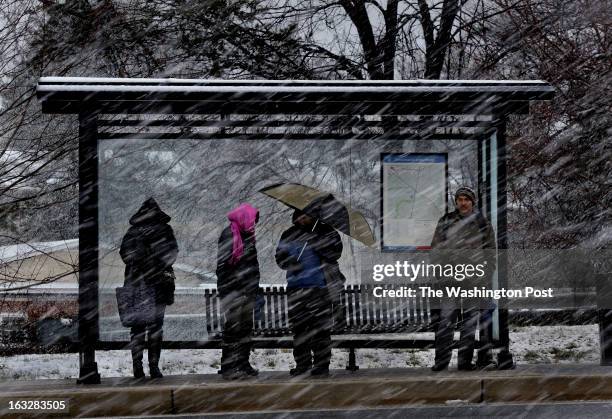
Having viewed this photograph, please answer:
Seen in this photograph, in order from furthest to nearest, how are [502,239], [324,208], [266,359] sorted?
[266,359], [502,239], [324,208]

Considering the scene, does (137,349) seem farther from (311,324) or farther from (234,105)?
(234,105)

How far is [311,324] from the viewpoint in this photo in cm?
836

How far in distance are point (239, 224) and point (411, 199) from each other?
6.67 feet

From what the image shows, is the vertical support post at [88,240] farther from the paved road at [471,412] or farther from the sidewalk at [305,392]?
the paved road at [471,412]

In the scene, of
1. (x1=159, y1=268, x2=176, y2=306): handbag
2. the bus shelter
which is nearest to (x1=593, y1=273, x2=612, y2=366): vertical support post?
the bus shelter

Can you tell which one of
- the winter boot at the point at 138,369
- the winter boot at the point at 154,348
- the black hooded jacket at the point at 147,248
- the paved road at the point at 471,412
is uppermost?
→ the black hooded jacket at the point at 147,248

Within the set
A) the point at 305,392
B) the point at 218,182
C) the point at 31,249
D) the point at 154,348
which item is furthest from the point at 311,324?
the point at 31,249

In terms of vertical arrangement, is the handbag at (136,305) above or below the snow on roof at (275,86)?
below

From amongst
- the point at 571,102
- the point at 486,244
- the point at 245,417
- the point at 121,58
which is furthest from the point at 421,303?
the point at 121,58

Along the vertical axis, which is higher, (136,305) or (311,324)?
(136,305)

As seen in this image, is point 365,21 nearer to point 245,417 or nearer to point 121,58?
point 121,58

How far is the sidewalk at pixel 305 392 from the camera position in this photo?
7535 millimetres

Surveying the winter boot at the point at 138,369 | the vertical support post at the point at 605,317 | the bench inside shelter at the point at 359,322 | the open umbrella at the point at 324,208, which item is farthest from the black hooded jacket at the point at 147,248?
the vertical support post at the point at 605,317

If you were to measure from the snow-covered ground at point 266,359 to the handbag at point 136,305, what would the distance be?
2220 mm
